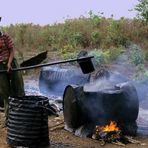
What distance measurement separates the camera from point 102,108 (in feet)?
24.2

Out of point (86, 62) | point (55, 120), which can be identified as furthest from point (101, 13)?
point (86, 62)

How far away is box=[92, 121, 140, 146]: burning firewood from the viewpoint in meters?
7.12

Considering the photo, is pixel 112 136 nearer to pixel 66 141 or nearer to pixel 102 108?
pixel 102 108

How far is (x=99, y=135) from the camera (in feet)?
23.6

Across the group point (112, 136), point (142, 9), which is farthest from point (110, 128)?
point (142, 9)

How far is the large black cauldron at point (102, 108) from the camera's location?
727 centimetres

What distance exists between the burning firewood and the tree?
1141cm

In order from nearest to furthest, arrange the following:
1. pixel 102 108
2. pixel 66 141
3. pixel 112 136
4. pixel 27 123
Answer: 1. pixel 27 123
2. pixel 112 136
3. pixel 66 141
4. pixel 102 108

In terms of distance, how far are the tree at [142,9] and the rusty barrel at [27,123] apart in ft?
39.5

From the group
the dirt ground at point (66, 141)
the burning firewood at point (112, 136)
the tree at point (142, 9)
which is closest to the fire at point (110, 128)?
the burning firewood at point (112, 136)

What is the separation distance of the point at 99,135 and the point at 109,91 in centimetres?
72

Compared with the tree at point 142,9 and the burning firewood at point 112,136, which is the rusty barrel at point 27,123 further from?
the tree at point 142,9

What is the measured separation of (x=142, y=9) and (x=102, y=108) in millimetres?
11613

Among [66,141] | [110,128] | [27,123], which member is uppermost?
[27,123]
